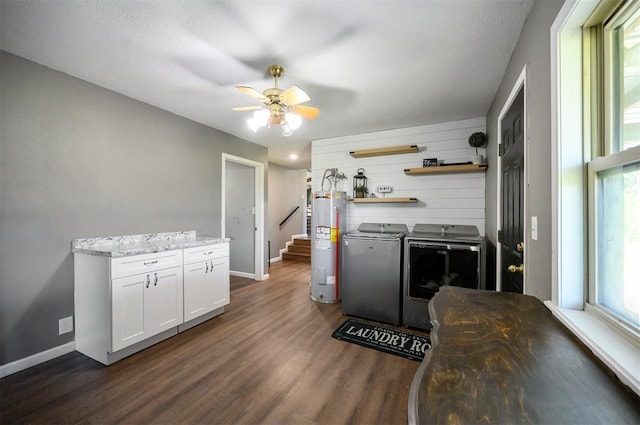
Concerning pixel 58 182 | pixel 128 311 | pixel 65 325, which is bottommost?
pixel 65 325

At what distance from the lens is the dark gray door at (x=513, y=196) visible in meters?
1.65

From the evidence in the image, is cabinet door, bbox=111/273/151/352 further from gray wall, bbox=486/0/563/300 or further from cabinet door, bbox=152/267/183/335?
gray wall, bbox=486/0/563/300

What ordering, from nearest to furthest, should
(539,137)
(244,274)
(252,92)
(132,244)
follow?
(539,137) < (252,92) < (132,244) < (244,274)

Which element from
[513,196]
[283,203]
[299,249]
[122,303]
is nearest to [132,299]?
[122,303]

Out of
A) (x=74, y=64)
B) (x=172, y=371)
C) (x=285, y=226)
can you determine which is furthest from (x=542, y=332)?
(x=285, y=226)

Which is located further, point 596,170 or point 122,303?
point 122,303

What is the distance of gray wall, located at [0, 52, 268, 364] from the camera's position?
1.91 metres

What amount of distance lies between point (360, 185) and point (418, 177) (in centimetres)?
81

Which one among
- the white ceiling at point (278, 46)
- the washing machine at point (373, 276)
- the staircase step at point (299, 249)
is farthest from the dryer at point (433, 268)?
the staircase step at point (299, 249)

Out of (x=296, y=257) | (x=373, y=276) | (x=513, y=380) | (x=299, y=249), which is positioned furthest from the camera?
(x=299, y=249)

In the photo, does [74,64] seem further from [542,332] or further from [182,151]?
[542,332]

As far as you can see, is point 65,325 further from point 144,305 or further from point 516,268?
point 516,268

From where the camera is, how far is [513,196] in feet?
6.02

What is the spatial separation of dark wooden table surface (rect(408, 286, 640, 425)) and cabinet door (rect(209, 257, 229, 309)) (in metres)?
2.56
